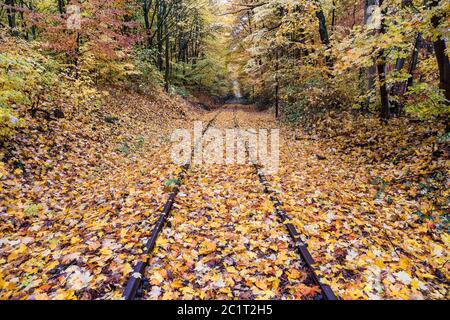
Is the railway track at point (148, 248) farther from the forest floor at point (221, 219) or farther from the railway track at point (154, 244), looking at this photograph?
the forest floor at point (221, 219)

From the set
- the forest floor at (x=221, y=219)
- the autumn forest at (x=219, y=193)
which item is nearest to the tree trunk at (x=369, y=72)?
the autumn forest at (x=219, y=193)

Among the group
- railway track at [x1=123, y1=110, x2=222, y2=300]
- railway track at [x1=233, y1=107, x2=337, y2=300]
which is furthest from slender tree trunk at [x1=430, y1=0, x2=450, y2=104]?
railway track at [x1=123, y1=110, x2=222, y2=300]

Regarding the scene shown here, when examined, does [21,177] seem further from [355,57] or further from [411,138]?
[411,138]

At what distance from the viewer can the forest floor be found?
12.5 feet

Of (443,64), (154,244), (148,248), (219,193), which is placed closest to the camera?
(148,248)

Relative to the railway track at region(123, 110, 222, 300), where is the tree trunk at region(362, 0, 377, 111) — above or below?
above

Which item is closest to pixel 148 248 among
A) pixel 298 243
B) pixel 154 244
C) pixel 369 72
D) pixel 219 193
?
pixel 154 244

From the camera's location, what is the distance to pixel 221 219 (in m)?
5.59

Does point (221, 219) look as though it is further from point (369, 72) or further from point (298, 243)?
point (369, 72)

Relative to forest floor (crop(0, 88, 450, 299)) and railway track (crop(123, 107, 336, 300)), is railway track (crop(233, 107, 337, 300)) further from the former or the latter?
forest floor (crop(0, 88, 450, 299))

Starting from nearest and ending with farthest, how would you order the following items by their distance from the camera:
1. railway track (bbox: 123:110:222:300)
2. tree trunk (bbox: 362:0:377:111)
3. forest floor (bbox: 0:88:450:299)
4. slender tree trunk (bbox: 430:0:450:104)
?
railway track (bbox: 123:110:222:300), forest floor (bbox: 0:88:450:299), slender tree trunk (bbox: 430:0:450:104), tree trunk (bbox: 362:0:377:111)

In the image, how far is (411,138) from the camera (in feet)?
28.4

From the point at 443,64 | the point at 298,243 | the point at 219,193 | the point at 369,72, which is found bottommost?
the point at 298,243

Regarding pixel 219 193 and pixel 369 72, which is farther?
pixel 369 72
